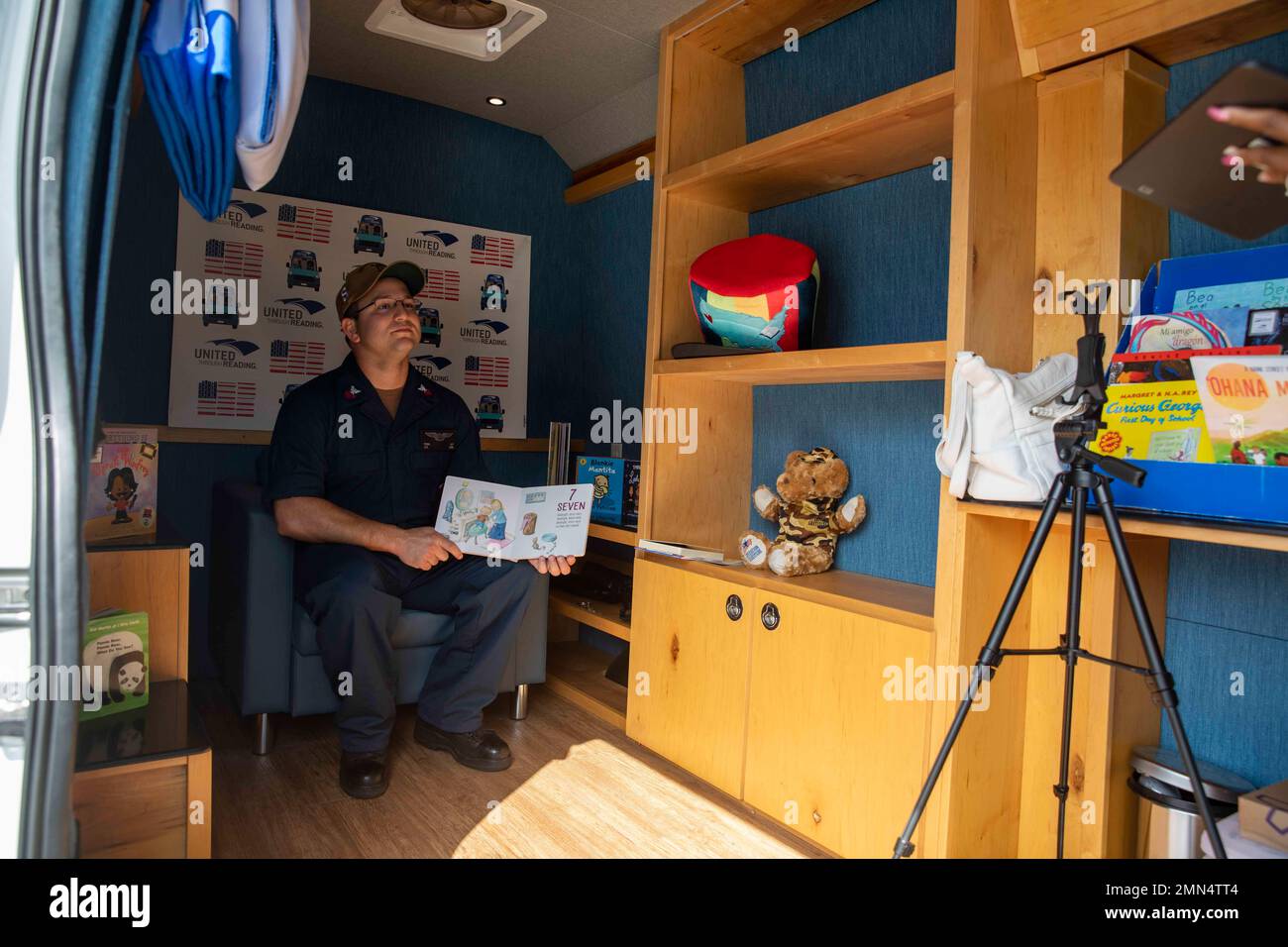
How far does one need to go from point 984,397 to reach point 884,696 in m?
0.68

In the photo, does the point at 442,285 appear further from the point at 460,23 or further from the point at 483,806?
the point at 483,806

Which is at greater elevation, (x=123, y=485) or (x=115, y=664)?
(x=123, y=485)

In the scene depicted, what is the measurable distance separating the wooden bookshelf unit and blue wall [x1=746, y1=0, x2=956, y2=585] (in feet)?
0.37

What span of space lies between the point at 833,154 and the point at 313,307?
208 centimetres

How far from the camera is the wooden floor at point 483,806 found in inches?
79.1

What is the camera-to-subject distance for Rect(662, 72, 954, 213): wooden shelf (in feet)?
6.48

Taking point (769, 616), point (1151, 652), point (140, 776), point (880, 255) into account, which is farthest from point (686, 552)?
point (140, 776)

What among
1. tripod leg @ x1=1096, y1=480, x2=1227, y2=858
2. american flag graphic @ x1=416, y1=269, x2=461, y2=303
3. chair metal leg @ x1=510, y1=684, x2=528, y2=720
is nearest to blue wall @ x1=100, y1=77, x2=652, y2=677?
american flag graphic @ x1=416, y1=269, x2=461, y2=303


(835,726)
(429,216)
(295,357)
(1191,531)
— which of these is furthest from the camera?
(429,216)

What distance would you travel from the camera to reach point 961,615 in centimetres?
181

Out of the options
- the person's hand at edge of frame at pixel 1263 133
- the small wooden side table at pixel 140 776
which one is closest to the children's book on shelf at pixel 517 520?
the small wooden side table at pixel 140 776

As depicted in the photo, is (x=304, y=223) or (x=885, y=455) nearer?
(x=885, y=455)

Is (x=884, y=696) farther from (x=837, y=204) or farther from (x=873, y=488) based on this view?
(x=837, y=204)

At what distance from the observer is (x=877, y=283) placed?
2475mm
